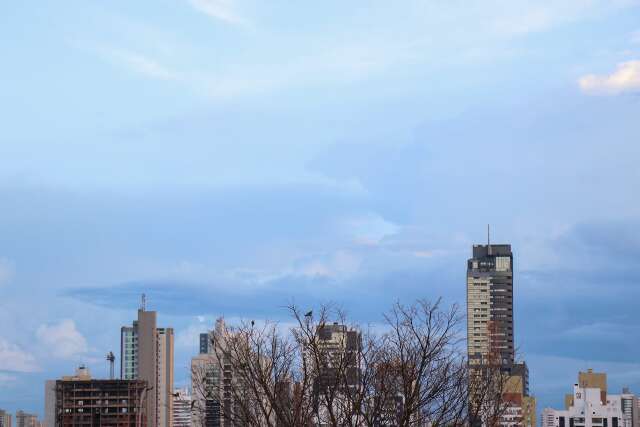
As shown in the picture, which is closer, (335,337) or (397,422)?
(397,422)

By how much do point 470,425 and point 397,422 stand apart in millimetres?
3184

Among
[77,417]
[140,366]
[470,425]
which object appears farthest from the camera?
[140,366]

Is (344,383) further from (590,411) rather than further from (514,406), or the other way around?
(590,411)

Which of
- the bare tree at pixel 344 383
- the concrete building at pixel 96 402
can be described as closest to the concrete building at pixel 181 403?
the bare tree at pixel 344 383

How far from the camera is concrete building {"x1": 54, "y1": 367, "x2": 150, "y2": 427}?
134875mm

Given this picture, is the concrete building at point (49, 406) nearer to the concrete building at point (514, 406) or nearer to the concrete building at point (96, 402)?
the concrete building at point (96, 402)

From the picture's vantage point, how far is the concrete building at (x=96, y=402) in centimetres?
13488

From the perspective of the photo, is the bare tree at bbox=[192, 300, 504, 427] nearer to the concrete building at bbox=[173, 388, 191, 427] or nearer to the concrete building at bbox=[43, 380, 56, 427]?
the concrete building at bbox=[173, 388, 191, 427]

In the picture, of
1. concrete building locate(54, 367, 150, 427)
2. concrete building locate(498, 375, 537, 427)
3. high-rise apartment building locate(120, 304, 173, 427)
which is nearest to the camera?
concrete building locate(498, 375, 537, 427)

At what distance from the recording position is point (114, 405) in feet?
448

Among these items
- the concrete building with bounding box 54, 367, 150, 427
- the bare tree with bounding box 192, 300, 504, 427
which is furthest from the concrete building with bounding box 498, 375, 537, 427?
the concrete building with bounding box 54, 367, 150, 427

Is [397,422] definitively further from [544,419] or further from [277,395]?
[544,419]

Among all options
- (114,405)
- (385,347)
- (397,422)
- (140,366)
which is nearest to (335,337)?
(385,347)

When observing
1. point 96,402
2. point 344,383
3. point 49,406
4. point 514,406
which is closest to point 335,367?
point 344,383
